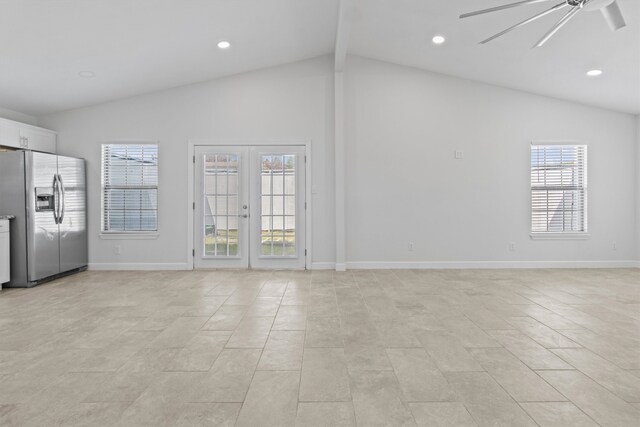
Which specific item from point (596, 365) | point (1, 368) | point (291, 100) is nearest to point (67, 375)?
point (1, 368)

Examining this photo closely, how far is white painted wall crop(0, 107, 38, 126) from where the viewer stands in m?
5.38

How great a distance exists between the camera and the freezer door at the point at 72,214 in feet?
17.4

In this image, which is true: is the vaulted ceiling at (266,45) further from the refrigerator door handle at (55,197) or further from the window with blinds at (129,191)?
the refrigerator door handle at (55,197)

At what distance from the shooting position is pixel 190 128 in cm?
595

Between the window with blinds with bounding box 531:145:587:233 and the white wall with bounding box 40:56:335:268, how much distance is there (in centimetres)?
343

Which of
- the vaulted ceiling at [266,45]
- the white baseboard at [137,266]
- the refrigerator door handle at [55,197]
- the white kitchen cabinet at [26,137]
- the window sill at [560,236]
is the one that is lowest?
the white baseboard at [137,266]

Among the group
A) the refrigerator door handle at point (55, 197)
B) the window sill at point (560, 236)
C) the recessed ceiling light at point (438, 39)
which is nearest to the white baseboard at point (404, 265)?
the window sill at point (560, 236)

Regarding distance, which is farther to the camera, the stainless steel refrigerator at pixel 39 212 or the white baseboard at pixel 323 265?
the white baseboard at pixel 323 265

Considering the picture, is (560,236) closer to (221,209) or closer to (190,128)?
(221,209)

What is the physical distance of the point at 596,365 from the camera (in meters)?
2.36

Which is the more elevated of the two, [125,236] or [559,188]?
[559,188]

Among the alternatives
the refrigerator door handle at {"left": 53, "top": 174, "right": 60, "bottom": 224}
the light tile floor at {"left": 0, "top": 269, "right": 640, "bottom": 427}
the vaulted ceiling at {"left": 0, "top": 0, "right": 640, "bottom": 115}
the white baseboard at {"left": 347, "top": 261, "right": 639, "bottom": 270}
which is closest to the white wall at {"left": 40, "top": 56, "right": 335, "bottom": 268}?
the vaulted ceiling at {"left": 0, "top": 0, "right": 640, "bottom": 115}

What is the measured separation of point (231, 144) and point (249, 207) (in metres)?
1.07

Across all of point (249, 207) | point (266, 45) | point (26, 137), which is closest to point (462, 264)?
point (249, 207)
